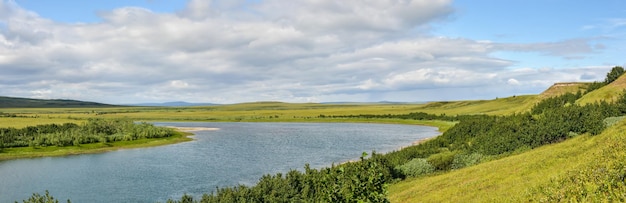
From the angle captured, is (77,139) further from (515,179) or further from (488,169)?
(515,179)

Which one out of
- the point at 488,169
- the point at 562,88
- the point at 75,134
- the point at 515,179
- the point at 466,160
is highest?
the point at 562,88

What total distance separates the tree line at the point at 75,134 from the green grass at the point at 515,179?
74367 millimetres

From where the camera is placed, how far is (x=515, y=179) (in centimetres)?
2420

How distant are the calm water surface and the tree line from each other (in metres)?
11.6

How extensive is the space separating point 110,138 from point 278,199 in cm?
7390

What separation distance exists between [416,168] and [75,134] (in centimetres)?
7419

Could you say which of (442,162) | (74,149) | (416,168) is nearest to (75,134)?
(74,149)

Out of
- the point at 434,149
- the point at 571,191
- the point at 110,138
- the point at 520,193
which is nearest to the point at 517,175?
the point at 520,193

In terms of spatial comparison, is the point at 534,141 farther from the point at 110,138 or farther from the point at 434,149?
the point at 110,138

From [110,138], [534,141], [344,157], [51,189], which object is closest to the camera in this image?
[534,141]

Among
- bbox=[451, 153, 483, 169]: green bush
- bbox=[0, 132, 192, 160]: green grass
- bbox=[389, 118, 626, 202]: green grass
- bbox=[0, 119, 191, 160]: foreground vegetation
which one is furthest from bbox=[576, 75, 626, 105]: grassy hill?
bbox=[0, 119, 191, 160]: foreground vegetation

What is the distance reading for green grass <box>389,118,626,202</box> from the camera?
746 inches

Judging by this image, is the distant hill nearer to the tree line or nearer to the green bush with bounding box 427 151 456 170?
the green bush with bounding box 427 151 456 170

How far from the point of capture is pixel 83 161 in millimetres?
67062
